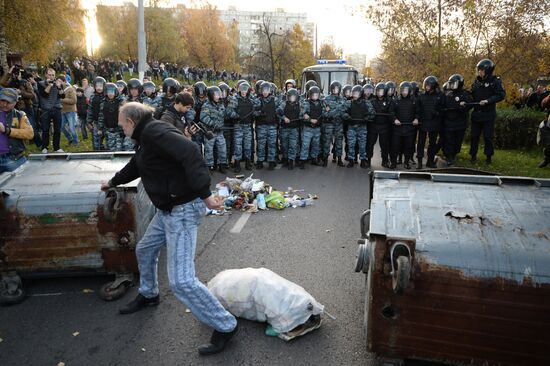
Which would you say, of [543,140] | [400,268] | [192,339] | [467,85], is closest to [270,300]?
[192,339]

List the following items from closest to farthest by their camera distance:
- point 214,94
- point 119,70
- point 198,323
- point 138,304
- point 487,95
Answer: point 198,323
point 138,304
point 487,95
point 214,94
point 119,70

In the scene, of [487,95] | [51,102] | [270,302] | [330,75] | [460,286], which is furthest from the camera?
[330,75]

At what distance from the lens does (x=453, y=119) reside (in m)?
9.94

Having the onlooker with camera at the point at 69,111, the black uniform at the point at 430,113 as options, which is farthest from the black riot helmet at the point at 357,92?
the onlooker with camera at the point at 69,111

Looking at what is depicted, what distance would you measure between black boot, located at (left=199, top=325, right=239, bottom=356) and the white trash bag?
1.09ft

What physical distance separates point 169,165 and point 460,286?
220 centimetres

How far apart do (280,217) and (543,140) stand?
6.50 metres

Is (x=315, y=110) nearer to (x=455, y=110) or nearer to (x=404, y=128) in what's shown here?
(x=404, y=128)

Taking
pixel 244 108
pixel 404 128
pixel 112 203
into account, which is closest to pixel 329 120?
pixel 404 128

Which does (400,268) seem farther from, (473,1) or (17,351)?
(473,1)

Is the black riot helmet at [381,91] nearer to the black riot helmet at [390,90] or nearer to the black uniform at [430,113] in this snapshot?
the black riot helmet at [390,90]

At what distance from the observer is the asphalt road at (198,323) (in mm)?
3373

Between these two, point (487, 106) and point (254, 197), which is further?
point (487, 106)

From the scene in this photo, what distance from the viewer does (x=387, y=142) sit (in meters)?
10.6
